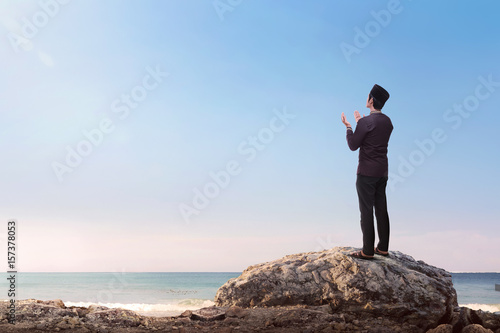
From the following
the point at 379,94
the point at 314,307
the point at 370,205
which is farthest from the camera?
the point at 379,94

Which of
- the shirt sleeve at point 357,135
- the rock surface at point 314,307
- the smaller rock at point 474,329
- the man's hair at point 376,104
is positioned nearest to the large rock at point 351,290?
the rock surface at point 314,307

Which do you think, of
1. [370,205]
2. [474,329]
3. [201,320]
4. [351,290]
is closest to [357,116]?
[370,205]

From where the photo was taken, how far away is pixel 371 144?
7.00 metres

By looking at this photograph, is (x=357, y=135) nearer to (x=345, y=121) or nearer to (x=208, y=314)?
(x=345, y=121)

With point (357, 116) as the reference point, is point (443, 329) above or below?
below

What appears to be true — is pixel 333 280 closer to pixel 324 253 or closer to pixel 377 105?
pixel 324 253

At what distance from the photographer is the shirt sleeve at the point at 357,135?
6.98 metres

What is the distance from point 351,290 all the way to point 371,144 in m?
2.40

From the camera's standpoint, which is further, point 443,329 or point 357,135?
point 357,135

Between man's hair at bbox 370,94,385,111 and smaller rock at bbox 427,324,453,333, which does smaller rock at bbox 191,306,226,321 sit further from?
man's hair at bbox 370,94,385,111

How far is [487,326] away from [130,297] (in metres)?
17.0

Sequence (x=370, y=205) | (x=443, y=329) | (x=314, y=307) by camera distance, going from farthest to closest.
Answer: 1. (x=370, y=205)
2. (x=314, y=307)
3. (x=443, y=329)

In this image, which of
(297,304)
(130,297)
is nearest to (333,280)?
(297,304)

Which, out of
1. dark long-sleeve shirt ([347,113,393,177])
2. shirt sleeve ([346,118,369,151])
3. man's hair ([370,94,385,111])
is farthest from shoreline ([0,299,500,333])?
man's hair ([370,94,385,111])
